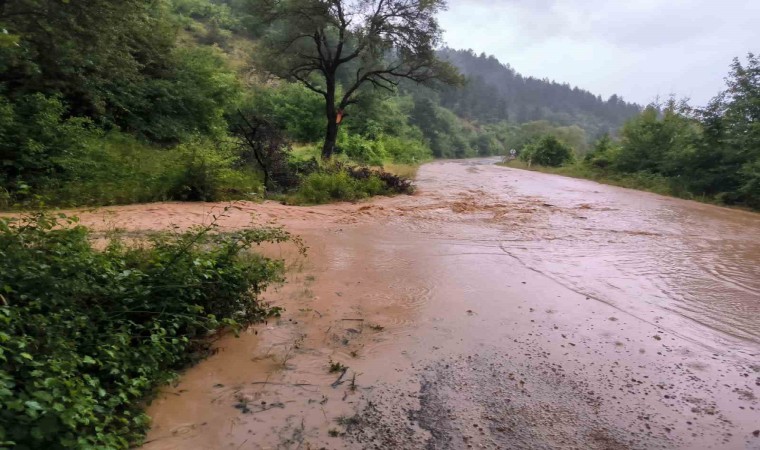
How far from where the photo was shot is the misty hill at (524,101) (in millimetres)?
110300

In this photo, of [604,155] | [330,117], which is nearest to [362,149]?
[330,117]

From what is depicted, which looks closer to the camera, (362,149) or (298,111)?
(362,149)

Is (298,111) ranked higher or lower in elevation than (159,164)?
higher

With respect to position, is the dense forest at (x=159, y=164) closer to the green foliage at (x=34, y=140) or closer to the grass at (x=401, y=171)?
the green foliage at (x=34, y=140)

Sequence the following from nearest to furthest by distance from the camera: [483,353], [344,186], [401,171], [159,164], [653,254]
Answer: [483,353] → [653,254] → [159,164] → [344,186] → [401,171]

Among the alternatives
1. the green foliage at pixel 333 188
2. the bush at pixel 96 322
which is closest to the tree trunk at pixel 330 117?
the green foliage at pixel 333 188

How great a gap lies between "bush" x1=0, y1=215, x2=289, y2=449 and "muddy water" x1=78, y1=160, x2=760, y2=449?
359mm

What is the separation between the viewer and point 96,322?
3.50m

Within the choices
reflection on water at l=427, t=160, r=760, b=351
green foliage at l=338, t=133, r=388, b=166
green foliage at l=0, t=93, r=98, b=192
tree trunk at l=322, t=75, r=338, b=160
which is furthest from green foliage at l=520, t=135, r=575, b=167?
green foliage at l=0, t=93, r=98, b=192

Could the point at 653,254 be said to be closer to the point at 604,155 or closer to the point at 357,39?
the point at 357,39

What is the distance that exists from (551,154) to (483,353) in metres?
38.4

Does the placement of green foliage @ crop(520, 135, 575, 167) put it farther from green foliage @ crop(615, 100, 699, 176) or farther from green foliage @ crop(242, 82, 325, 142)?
green foliage @ crop(242, 82, 325, 142)

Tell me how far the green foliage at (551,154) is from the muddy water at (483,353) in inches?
1218

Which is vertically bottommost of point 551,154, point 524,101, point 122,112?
point 551,154
